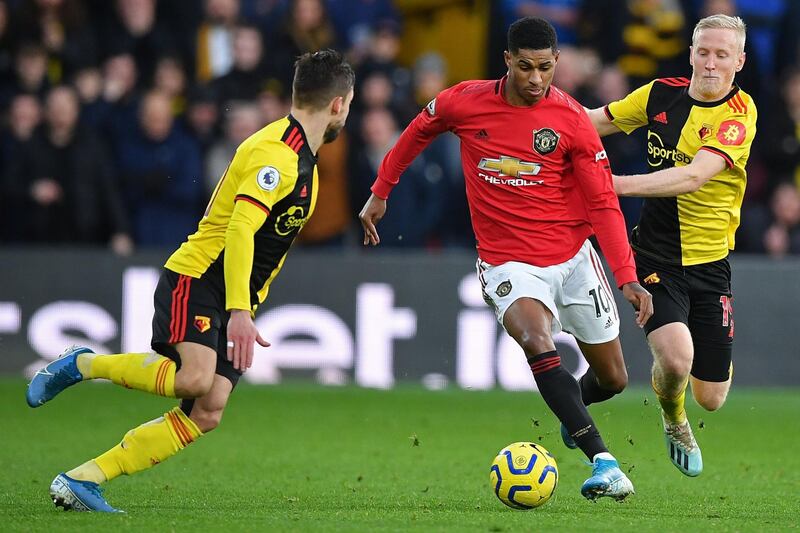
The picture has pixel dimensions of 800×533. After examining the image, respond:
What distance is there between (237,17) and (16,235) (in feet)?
10.3

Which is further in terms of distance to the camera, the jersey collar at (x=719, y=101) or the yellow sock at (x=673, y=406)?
the yellow sock at (x=673, y=406)

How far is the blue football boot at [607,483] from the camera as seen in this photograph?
6.58 meters

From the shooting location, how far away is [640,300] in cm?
679

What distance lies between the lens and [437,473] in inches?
332

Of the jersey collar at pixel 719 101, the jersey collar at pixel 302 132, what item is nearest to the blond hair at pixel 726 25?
the jersey collar at pixel 719 101

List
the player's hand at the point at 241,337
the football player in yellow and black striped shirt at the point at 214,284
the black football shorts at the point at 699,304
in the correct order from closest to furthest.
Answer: the player's hand at the point at 241,337 → the football player in yellow and black striped shirt at the point at 214,284 → the black football shorts at the point at 699,304

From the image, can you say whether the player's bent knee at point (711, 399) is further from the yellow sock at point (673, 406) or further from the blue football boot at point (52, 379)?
the blue football boot at point (52, 379)

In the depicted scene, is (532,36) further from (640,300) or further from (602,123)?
(640,300)

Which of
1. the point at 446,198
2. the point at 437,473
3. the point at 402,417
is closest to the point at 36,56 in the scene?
the point at 446,198

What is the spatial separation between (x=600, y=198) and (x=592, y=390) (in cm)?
139

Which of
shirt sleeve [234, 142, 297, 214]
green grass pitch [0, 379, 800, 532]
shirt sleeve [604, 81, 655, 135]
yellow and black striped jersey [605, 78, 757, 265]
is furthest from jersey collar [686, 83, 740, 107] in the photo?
shirt sleeve [234, 142, 297, 214]

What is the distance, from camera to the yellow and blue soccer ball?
21.9ft

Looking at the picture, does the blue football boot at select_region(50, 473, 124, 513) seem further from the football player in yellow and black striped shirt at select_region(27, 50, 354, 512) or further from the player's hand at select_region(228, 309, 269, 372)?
the player's hand at select_region(228, 309, 269, 372)

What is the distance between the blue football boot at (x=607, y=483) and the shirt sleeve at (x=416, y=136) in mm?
2006
